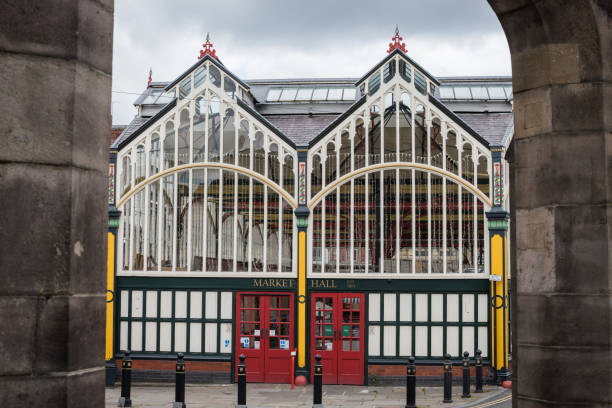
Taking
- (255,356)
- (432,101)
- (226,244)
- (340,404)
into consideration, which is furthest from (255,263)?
(432,101)

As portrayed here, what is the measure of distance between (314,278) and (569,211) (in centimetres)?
1363

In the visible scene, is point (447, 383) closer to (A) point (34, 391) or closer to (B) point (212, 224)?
(B) point (212, 224)

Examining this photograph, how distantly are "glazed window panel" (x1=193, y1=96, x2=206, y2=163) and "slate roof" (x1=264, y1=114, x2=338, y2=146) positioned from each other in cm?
240

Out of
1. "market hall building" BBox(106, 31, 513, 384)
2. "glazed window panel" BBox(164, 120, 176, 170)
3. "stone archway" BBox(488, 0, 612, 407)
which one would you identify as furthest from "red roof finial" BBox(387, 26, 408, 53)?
"stone archway" BBox(488, 0, 612, 407)

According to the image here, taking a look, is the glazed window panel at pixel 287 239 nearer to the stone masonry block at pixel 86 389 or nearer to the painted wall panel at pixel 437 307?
the painted wall panel at pixel 437 307

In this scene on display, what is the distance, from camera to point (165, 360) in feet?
62.3

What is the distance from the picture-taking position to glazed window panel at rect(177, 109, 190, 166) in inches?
766

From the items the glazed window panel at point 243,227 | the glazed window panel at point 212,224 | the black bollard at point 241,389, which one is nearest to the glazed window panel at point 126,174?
the glazed window panel at point 212,224

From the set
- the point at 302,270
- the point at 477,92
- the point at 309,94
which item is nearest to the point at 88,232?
the point at 302,270

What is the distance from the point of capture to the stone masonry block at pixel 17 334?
3467 millimetres

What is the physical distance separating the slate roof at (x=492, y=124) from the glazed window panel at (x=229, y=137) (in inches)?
258

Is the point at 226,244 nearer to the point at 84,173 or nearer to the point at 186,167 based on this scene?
the point at 186,167

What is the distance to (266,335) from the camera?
747 inches

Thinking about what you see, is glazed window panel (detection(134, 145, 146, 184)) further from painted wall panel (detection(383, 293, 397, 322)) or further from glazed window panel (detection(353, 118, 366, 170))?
painted wall panel (detection(383, 293, 397, 322))
